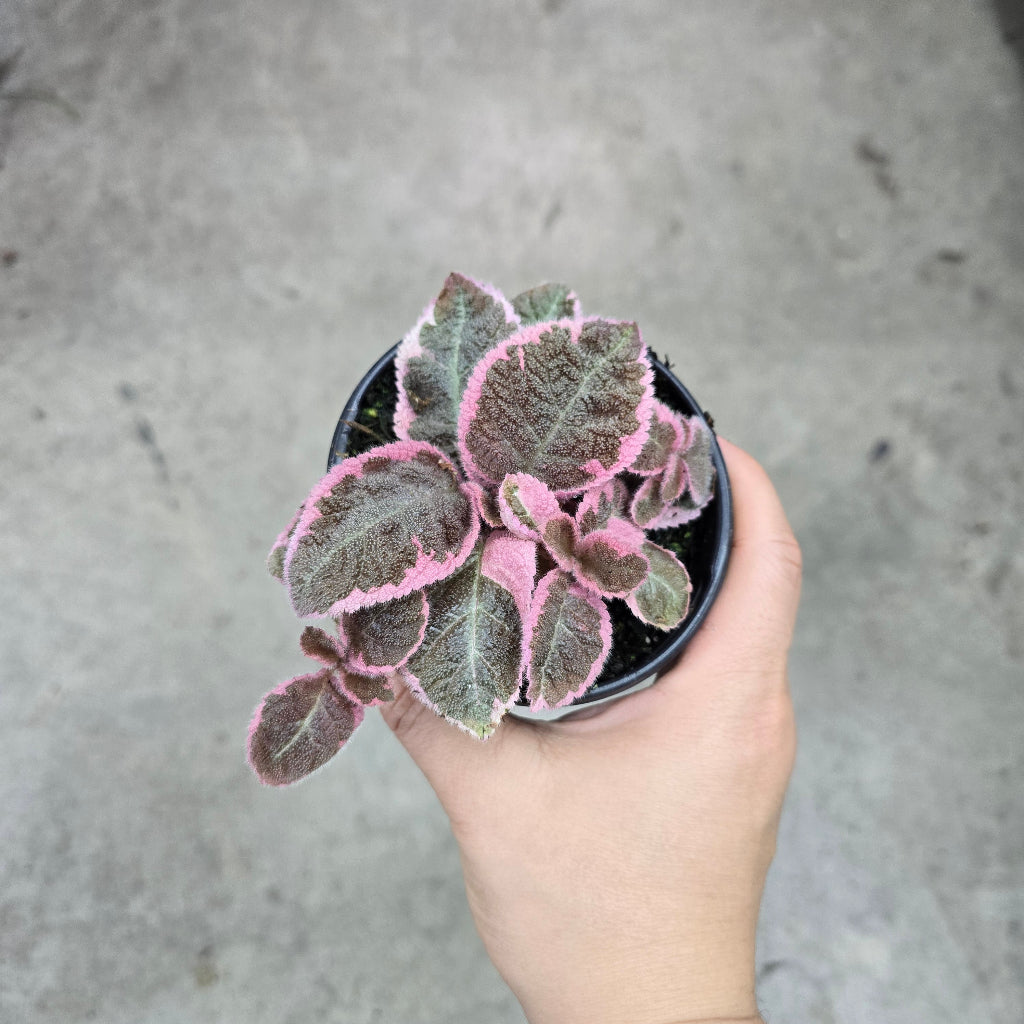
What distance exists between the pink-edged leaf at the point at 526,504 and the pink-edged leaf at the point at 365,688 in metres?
Answer: 0.14

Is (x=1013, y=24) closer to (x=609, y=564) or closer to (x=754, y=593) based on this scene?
(x=754, y=593)

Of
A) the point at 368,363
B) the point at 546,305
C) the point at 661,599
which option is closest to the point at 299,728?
the point at 661,599

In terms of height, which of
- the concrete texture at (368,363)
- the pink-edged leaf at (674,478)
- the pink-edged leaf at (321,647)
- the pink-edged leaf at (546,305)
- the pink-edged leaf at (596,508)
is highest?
the pink-edged leaf at (546,305)

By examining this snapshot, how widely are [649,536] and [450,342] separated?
0.83ft

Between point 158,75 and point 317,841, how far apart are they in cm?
123

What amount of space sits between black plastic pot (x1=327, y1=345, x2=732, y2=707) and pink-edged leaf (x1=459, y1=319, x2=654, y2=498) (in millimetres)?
141

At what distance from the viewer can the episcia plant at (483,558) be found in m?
0.51

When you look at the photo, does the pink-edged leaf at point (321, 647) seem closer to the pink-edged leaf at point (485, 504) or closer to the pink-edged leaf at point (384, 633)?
the pink-edged leaf at point (384, 633)

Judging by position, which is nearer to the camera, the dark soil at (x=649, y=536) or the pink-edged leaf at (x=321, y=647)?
the pink-edged leaf at (x=321, y=647)

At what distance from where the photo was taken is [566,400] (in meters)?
0.55

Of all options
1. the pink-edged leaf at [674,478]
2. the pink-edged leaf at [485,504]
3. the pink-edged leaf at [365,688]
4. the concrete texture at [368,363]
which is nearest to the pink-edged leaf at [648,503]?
the pink-edged leaf at [674,478]

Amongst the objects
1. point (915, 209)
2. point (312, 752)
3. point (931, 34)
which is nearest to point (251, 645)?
point (312, 752)

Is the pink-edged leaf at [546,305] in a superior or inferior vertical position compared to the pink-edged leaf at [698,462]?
superior

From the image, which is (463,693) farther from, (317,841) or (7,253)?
(7,253)
